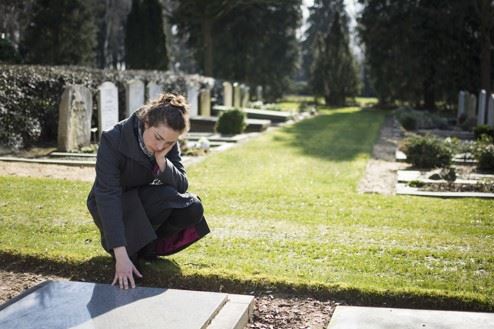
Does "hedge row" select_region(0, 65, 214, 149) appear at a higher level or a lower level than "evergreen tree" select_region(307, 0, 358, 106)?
lower

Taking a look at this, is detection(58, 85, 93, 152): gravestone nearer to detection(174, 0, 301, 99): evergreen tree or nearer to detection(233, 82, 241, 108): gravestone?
detection(233, 82, 241, 108): gravestone

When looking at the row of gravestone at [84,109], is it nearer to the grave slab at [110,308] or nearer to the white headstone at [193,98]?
the white headstone at [193,98]

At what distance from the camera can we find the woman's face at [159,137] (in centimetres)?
355

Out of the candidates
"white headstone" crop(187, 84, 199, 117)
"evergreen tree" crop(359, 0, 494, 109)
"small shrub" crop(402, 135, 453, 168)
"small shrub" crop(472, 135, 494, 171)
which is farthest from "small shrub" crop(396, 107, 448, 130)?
"small shrub" crop(472, 135, 494, 171)

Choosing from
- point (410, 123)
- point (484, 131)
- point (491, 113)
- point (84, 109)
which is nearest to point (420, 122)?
point (410, 123)

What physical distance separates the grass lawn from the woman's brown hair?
3.70ft

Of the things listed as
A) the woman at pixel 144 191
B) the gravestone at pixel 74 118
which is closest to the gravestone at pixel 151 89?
the gravestone at pixel 74 118

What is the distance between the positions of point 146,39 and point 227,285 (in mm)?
24753

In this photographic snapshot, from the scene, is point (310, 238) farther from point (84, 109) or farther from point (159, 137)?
point (84, 109)

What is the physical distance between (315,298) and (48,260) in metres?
2.05

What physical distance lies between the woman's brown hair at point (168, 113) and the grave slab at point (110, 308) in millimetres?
1009

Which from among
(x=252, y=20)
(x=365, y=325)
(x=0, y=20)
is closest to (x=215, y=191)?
(x=365, y=325)

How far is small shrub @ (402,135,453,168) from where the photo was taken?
395 inches

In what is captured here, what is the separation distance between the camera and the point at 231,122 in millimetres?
16047
